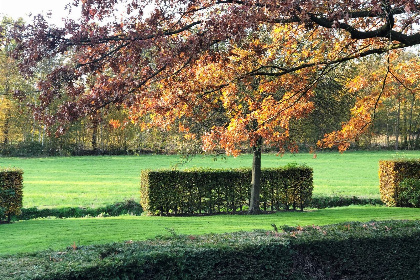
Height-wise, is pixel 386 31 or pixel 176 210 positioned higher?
pixel 386 31

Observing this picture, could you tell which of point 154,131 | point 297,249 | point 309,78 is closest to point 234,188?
point 154,131

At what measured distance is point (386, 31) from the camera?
330 inches

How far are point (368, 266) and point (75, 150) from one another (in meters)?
46.7

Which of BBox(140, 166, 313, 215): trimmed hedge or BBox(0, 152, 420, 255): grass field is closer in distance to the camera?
BBox(0, 152, 420, 255): grass field

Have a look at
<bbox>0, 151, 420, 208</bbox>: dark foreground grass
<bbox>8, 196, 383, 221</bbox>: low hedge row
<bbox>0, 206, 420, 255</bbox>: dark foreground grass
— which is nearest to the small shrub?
<bbox>0, 206, 420, 255</bbox>: dark foreground grass

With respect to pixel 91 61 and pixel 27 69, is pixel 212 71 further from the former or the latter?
pixel 27 69

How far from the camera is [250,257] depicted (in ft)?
18.4

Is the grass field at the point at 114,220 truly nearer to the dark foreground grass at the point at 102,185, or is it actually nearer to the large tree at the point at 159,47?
the dark foreground grass at the point at 102,185

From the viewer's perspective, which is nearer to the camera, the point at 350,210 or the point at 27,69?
the point at 27,69

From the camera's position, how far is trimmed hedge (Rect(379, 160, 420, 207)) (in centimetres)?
1556

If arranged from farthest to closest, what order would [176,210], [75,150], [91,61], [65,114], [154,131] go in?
[75,150], [176,210], [154,131], [91,61], [65,114]

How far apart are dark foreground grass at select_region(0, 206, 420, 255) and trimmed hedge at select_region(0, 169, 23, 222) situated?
0.58m

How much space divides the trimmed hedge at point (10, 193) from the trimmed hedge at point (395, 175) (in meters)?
13.1

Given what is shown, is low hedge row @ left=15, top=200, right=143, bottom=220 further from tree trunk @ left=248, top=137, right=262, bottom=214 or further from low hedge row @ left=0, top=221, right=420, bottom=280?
low hedge row @ left=0, top=221, right=420, bottom=280
